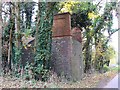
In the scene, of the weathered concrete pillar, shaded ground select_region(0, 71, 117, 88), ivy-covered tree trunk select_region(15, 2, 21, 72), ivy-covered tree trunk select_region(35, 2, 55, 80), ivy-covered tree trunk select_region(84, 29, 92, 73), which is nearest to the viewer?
shaded ground select_region(0, 71, 117, 88)

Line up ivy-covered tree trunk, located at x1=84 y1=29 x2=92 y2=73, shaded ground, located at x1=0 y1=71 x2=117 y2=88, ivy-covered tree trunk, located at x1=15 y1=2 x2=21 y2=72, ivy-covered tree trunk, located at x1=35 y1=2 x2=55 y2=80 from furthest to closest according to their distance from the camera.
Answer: ivy-covered tree trunk, located at x1=84 y1=29 x2=92 y2=73, ivy-covered tree trunk, located at x1=15 y1=2 x2=21 y2=72, ivy-covered tree trunk, located at x1=35 y1=2 x2=55 y2=80, shaded ground, located at x1=0 y1=71 x2=117 y2=88

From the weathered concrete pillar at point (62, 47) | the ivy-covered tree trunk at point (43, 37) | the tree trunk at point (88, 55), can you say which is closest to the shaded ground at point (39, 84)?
the ivy-covered tree trunk at point (43, 37)

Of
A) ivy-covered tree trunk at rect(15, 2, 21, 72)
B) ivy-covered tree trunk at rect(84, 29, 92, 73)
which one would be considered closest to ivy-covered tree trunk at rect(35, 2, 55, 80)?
ivy-covered tree trunk at rect(15, 2, 21, 72)

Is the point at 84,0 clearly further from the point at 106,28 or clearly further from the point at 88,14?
the point at 106,28

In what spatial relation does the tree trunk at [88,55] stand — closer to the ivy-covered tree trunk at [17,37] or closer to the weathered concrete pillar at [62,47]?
the weathered concrete pillar at [62,47]

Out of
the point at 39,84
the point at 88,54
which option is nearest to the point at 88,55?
the point at 88,54

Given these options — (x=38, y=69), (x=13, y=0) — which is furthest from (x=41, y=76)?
(x=13, y=0)

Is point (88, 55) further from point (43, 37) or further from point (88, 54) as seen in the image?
point (43, 37)

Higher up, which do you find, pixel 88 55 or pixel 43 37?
pixel 43 37

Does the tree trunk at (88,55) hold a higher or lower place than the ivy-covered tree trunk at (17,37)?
lower

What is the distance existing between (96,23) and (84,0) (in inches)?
108

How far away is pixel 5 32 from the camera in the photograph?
9.61m

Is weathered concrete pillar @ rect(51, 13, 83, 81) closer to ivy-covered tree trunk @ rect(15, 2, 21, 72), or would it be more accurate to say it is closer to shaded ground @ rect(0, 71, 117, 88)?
shaded ground @ rect(0, 71, 117, 88)

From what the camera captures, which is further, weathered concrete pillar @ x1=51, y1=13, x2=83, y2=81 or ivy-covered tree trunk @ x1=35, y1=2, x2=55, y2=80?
weathered concrete pillar @ x1=51, y1=13, x2=83, y2=81
